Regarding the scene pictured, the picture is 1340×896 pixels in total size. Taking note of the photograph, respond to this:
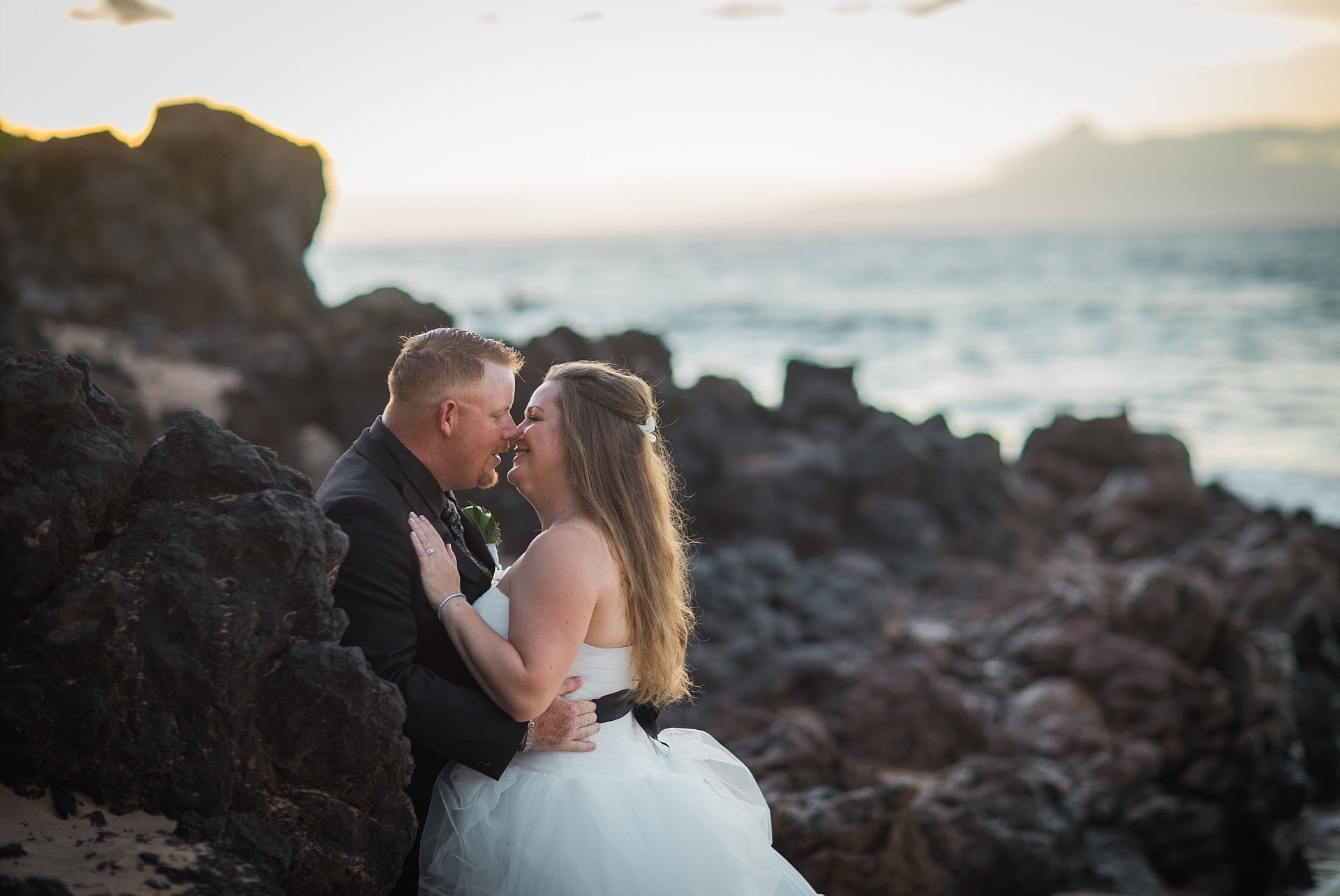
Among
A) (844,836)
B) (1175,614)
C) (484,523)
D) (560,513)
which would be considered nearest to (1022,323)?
(1175,614)

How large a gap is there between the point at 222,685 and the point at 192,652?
0.37 feet

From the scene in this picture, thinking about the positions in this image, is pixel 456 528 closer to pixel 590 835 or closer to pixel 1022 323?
pixel 590 835

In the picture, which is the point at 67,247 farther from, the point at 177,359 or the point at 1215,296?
the point at 1215,296

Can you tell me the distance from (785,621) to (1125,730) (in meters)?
2.95

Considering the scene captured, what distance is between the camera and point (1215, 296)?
182 ft

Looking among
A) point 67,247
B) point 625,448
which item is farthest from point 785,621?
point 67,247

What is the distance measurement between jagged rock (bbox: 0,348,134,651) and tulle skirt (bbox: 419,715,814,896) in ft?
4.58

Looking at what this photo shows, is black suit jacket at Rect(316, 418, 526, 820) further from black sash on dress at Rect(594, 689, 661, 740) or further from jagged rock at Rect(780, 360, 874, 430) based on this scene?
jagged rock at Rect(780, 360, 874, 430)

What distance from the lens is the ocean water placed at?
2711cm

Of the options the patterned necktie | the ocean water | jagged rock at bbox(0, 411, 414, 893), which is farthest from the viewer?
the ocean water

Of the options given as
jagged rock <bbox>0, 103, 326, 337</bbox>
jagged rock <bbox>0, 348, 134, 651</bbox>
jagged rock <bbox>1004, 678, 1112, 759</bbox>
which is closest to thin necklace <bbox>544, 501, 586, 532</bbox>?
jagged rock <bbox>0, 348, 134, 651</bbox>

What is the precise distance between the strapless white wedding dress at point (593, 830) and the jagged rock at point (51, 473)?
1223 millimetres

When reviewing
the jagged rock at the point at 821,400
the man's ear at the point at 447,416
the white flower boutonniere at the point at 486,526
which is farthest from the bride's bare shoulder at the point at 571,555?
the jagged rock at the point at 821,400

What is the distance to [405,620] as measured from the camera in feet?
10.7
